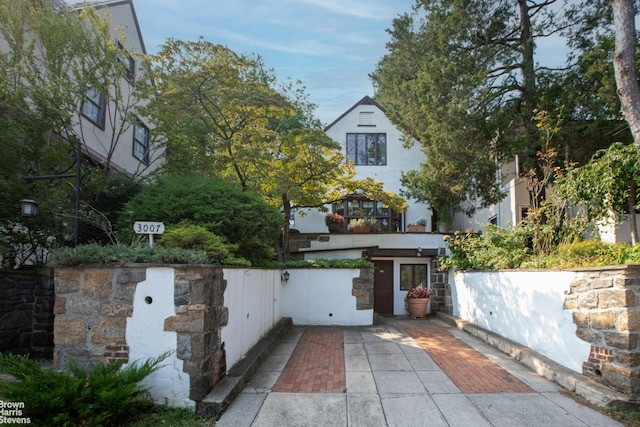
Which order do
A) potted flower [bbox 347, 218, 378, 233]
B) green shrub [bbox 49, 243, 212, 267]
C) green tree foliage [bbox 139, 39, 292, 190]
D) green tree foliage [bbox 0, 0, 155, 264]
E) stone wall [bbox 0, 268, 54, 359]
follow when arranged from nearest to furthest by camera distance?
1. green shrub [bbox 49, 243, 212, 267]
2. stone wall [bbox 0, 268, 54, 359]
3. green tree foliage [bbox 0, 0, 155, 264]
4. green tree foliage [bbox 139, 39, 292, 190]
5. potted flower [bbox 347, 218, 378, 233]

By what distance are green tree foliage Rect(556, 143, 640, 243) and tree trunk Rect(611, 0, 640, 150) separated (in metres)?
0.71

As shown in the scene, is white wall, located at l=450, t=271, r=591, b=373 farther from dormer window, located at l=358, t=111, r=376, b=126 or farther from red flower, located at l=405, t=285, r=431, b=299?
dormer window, located at l=358, t=111, r=376, b=126

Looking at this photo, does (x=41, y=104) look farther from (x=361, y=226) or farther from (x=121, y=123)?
(x=361, y=226)

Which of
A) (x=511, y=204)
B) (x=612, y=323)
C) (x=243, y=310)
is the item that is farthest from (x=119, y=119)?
(x=511, y=204)

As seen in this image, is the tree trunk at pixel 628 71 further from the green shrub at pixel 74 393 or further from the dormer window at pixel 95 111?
the dormer window at pixel 95 111

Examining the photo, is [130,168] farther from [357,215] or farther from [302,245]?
[357,215]

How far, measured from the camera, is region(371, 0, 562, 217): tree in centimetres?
979

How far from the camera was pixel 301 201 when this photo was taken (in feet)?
37.8

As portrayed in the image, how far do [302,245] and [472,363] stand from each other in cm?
828

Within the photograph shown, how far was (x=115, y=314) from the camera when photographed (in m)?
3.95

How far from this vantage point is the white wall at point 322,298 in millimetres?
10094

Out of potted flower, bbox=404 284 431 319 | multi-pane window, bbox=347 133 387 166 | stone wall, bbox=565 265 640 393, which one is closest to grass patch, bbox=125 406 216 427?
stone wall, bbox=565 265 640 393

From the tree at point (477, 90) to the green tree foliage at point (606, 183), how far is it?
7.47 ft

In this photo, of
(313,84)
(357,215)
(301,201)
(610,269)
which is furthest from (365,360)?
(313,84)
